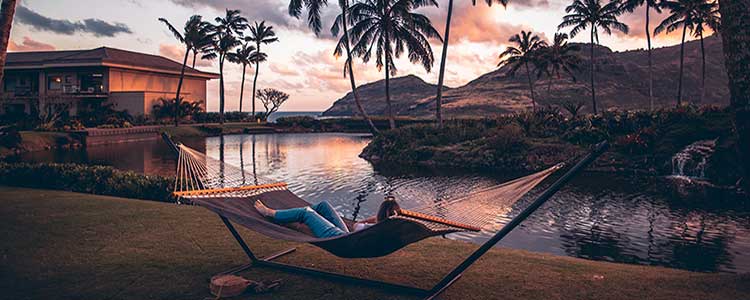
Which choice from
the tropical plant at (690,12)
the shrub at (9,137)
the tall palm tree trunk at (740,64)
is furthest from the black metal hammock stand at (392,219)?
the tropical plant at (690,12)

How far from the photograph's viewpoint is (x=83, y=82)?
34.9 metres

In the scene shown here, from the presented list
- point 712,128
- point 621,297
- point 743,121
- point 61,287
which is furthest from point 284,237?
point 712,128

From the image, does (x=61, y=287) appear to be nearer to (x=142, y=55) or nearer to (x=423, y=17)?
(x=423, y=17)

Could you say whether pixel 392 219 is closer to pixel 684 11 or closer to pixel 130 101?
pixel 684 11

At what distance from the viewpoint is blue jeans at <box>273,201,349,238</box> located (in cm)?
402

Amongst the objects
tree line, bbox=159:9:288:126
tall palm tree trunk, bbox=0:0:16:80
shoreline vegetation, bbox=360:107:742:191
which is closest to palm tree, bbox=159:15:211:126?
tree line, bbox=159:9:288:126

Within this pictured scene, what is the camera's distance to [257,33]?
42.8 m

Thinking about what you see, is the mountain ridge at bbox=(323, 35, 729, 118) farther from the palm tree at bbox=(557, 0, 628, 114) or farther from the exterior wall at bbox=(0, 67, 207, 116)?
the exterior wall at bbox=(0, 67, 207, 116)

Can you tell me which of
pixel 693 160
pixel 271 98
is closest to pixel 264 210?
pixel 693 160

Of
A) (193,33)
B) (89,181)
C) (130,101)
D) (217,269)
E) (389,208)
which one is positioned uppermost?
(193,33)

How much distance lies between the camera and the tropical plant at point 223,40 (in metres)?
38.3

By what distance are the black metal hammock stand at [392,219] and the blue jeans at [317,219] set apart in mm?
80

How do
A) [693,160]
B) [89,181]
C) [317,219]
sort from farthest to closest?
[693,160], [89,181], [317,219]

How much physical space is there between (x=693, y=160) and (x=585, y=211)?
7.30m
